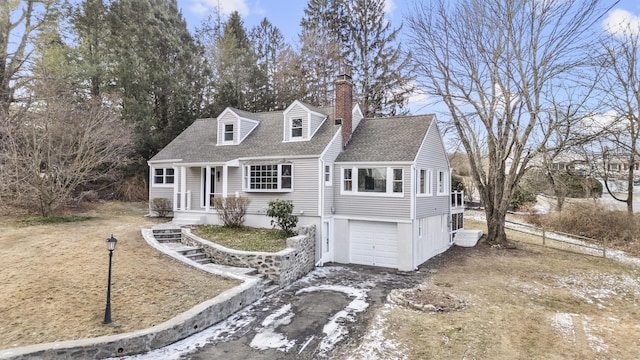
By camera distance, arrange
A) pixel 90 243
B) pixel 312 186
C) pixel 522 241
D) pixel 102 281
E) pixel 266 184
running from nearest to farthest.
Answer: pixel 102 281, pixel 90 243, pixel 312 186, pixel 266 184, pixel 522 241

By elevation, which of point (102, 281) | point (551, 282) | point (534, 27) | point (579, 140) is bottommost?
point (551, 282)

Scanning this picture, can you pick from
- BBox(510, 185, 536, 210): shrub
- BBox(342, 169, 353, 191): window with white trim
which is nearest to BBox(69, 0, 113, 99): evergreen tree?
BBox(342, 169, 353, 191): window with white trim

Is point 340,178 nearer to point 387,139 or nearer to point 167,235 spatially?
point 387,139

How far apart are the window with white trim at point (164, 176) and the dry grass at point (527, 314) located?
13.8 meters

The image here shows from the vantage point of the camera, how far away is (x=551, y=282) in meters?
12.0

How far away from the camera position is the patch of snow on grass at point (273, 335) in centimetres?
697

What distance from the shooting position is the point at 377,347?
273 inches

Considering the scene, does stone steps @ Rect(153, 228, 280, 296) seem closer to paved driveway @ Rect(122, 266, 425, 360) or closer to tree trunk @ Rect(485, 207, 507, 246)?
paved driveway @ Rect(122, 266, 425, 360)

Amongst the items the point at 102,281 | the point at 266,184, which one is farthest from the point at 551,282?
the point at 102,281

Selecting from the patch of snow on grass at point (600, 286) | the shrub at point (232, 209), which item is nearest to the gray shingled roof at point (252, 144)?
the shrub at point (232, 209)

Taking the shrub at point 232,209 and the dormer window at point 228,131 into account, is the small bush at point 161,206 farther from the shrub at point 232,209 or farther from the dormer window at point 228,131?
Result: the shrub at point 232,209

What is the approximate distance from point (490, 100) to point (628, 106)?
31.8 feet

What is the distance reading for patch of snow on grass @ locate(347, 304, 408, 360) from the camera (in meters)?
6.58

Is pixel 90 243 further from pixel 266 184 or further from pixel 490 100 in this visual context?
pixel 490 100
